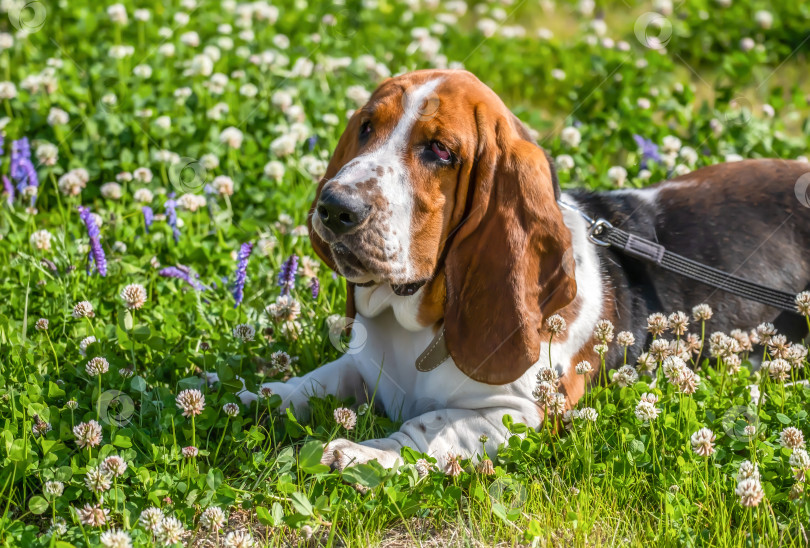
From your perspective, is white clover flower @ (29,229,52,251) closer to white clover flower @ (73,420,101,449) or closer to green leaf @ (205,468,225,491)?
white clover flower @ (73,420,101,449)

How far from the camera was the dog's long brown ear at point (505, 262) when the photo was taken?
3.10 meters

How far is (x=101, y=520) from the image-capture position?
8.40 ft

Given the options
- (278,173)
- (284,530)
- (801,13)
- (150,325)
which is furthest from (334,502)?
(801,13)

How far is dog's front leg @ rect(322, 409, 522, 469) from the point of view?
9.82 ft

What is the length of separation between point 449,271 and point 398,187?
0.36 meters

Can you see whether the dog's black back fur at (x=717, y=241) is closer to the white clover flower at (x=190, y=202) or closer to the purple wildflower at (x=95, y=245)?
the white clover flower at (x=190, y=202)

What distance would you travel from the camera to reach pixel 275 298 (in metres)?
4.10

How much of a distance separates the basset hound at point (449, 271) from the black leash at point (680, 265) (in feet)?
0.37

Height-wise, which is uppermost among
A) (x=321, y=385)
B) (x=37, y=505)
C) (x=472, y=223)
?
(x=472, y=223)

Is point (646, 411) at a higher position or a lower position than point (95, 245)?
higher

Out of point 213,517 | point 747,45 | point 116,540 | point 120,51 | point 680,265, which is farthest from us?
point 747,45

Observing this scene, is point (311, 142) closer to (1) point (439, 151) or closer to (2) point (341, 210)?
(1) point (439, 151)

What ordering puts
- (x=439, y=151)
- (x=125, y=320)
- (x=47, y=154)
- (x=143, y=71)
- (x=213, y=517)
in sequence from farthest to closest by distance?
(x=143, y=71), (x=47, y=154), (x=125, y=320), (x=439, y=151), (x=213, y=517)

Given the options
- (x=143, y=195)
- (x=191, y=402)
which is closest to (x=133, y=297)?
(x=191, y=402)
